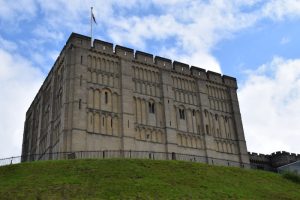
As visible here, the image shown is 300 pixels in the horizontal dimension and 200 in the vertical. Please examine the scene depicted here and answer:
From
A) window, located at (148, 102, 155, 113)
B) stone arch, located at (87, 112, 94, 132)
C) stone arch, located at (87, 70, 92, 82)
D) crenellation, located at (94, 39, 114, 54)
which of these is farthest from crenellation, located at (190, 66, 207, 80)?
stone arch, located at (87, 112, 94, 132)

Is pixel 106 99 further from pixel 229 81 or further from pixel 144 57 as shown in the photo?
pixel 229 81

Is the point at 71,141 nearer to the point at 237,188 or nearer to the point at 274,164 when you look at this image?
the point at 237,188

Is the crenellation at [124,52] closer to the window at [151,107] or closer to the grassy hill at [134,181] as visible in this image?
the window at [151,107]

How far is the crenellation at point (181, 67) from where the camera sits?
5662cm

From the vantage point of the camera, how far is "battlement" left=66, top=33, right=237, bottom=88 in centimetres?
5028

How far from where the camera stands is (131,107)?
163 feet

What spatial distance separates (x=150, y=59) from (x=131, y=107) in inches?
313

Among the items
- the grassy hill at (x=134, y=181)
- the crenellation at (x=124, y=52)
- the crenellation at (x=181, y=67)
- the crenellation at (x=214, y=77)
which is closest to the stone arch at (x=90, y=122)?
the crenellation at (x=124, y=52)

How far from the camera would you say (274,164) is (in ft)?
198

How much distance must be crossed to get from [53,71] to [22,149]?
14165 millimetres

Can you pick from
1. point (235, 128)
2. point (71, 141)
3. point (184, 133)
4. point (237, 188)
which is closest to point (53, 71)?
point (71, 141)

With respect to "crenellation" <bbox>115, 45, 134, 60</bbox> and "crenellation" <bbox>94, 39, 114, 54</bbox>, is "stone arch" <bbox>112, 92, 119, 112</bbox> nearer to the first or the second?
"crenellation" <bbox>115, 45, 134, 60</bbox>

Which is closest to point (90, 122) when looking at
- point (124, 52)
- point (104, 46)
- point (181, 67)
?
point (104, 46)

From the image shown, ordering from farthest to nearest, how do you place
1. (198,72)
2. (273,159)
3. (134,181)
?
1. (273,159)
2. (198,72)
3. (134,181)
